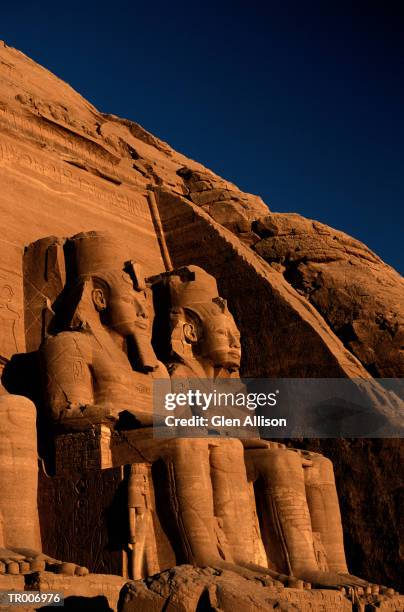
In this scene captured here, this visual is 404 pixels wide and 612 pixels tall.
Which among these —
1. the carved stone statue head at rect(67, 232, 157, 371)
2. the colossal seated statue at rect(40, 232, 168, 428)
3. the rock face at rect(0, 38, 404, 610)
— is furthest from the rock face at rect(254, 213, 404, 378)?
the carved stone statue head at rect(67, 232, 157, 371)

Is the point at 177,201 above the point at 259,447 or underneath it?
above

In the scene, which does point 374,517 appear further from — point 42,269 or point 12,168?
point 12,168

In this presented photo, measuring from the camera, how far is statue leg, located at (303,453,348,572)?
938 cm

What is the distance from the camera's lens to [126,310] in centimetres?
984

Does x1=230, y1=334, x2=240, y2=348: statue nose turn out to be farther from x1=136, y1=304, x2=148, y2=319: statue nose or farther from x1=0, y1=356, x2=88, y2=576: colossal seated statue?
x1=0, y1=356, x2=88, y2=576: colossal seated statue

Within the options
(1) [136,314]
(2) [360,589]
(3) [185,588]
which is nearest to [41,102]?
(1) [136,314]

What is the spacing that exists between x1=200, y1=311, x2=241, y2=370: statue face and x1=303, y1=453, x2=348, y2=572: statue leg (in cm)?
134

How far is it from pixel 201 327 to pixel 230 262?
71.4 inches

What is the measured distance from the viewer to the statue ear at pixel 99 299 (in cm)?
986

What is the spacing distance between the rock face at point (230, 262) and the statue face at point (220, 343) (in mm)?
846

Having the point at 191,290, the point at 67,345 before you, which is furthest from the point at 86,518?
the point at 191,290

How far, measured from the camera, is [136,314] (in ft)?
32.7

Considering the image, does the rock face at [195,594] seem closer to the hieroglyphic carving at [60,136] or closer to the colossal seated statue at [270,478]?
the colossal seated statue at [270,478]

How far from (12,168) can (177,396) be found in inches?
135
